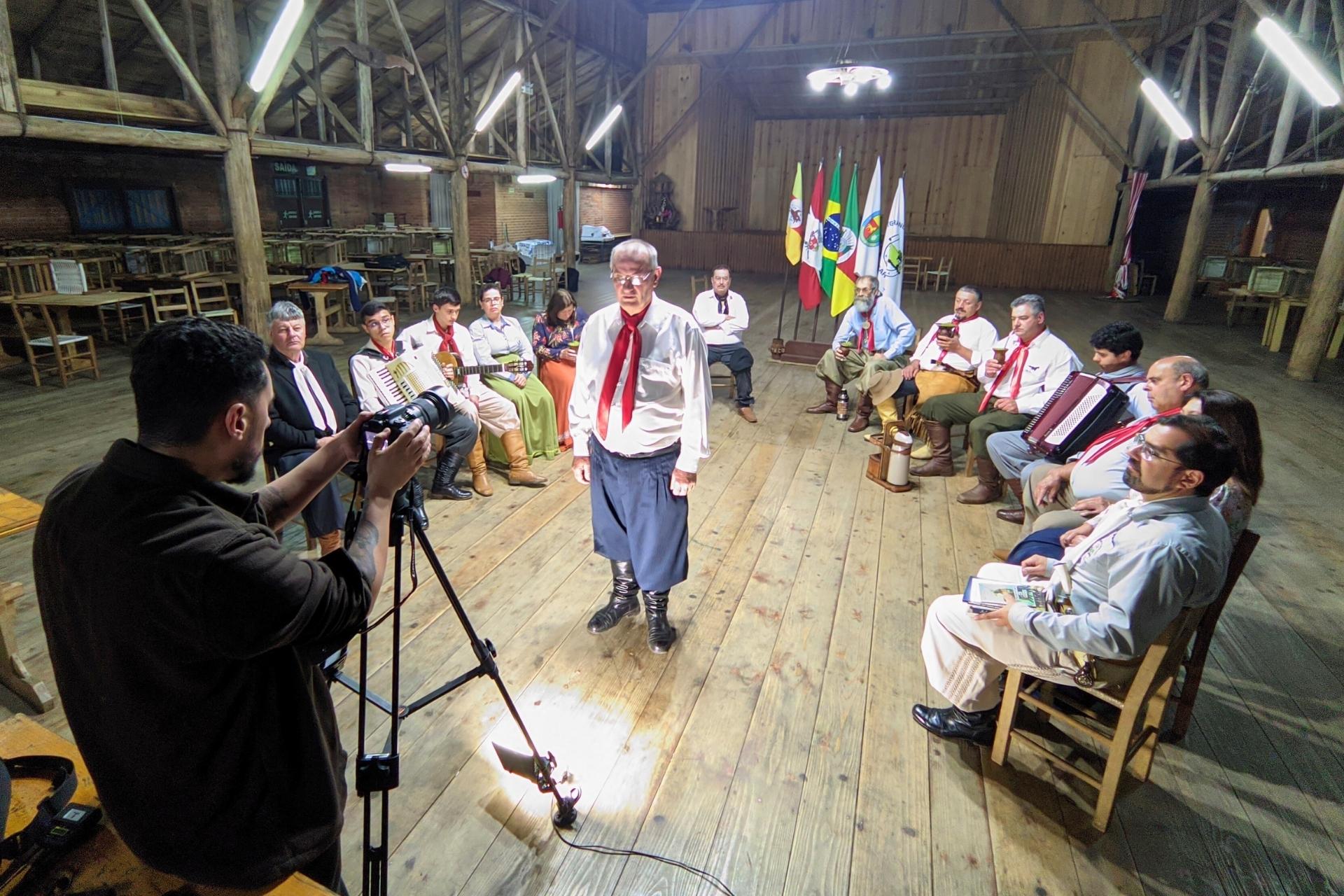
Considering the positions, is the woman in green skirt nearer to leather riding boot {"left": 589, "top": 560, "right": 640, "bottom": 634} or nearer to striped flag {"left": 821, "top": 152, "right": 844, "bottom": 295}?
leather riding boot {"left": 589, "top": 560, "right": 640, "bottom": 634}

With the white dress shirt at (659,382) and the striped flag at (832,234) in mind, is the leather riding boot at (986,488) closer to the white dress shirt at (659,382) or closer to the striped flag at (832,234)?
the white dress shirt at (659,382)

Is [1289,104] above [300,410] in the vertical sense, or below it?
above

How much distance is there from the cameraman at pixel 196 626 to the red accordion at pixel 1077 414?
10.7ft

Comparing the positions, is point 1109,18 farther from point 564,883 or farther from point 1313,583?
point 564,883

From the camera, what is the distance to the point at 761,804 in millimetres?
1906

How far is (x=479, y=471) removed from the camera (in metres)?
3.97

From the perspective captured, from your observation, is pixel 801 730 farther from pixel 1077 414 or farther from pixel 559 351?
pixel 559 351

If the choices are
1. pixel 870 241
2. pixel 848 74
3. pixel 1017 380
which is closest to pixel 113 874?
pixel 1017 380

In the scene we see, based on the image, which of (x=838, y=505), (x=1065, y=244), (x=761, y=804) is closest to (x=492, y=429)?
(x=838, y=505)


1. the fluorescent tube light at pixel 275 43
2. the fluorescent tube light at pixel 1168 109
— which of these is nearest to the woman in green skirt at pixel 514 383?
the fluorescent tube light at pixel 275 43

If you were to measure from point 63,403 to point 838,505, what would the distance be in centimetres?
576

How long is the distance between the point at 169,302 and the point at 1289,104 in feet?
41.3

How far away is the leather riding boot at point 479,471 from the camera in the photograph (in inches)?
155

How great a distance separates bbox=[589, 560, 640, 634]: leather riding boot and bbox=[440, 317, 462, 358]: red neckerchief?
1990mm
